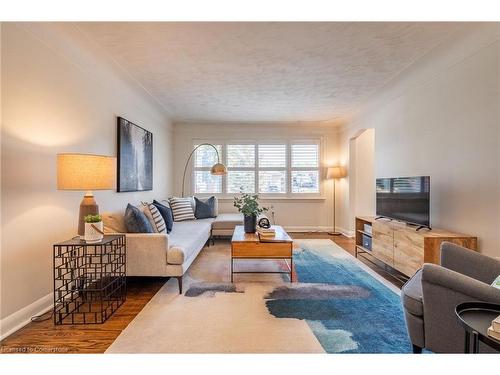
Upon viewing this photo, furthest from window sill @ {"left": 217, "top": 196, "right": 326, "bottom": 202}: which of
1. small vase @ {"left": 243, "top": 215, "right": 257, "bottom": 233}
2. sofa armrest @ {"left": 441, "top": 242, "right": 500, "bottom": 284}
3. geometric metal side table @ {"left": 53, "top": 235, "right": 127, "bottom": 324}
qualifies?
sofa armrest @ {"left": 441, "top": 242, "right": 500, "bottom": 284}

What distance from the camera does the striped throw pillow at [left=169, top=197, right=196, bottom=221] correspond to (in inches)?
200

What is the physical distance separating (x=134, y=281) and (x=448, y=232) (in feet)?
→ 11.5

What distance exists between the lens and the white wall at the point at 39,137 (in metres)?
2.00

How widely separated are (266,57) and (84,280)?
2892 mm

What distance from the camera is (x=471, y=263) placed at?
187 cm

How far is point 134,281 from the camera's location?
10.3 ft

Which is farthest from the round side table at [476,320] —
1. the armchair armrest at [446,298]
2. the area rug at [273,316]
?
the area rug at [273,316]

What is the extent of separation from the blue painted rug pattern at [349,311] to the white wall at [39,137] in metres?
2.02

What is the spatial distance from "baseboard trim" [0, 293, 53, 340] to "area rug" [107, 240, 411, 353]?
81 cm

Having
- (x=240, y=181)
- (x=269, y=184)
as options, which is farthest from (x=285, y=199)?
(x=240, y=181)

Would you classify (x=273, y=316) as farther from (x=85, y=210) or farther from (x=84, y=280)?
(x=85, y=210)

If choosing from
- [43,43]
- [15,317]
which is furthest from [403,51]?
[15,317]

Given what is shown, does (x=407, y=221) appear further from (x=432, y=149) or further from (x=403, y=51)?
→ (x=403, y=51)

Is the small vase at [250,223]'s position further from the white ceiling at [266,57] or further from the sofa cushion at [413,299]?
the sofa cushion at [413,299]
